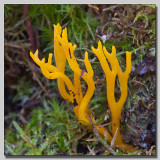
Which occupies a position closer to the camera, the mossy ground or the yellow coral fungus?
the yellow coral fungus

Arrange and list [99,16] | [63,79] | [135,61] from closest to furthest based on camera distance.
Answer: [63,79], [135,61], [99,16]

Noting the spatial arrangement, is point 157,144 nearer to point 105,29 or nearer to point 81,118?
point 81,118

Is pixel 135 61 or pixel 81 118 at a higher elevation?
pixel 135 61

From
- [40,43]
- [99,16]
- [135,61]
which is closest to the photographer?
[135,61]

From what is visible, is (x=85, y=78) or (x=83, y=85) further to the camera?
(x=83, y=85)

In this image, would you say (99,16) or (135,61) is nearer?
(135,61)

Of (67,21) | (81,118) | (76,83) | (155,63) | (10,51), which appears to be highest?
(67,21)

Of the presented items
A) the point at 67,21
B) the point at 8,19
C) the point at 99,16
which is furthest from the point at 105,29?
the point at 8,19
